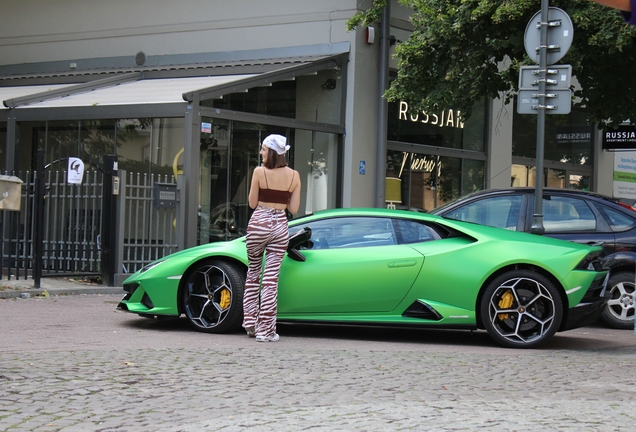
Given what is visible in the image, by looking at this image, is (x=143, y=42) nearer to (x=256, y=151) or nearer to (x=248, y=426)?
(x=256, y=151)

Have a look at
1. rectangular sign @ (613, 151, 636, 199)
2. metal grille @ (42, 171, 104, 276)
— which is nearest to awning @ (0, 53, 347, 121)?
metal grille @ (42, 171, 104, 276)

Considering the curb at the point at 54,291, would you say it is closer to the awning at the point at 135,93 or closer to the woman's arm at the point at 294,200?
the awning at the point at 135,93

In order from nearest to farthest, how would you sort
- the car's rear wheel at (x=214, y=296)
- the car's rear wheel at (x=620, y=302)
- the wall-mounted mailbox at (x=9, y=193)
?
the car's rear wheel at (x=214, y=296) → the car's rear wheel at (x=620, y=302) → the wall-mounted mailbox at (x=9, y=193)

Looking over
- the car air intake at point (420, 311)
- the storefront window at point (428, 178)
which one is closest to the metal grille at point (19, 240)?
the car air intake at point (420, 311)

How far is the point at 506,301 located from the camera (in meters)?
8.06

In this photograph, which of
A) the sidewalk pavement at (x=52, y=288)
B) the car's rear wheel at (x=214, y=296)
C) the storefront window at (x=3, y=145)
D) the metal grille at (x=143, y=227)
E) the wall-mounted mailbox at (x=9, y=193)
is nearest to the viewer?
the car's rear wheel at (x=214, y=296)

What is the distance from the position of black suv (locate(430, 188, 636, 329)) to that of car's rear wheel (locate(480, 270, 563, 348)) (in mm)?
2414

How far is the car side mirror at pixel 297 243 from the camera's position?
8.40 meters

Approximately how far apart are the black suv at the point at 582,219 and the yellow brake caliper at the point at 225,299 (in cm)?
297

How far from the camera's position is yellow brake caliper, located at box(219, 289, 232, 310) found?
844 cm

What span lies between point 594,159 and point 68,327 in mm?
20169

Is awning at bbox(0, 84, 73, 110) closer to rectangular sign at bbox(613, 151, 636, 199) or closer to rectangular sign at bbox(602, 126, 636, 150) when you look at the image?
rectangular sign at bbox(602, 126, 636, 150)

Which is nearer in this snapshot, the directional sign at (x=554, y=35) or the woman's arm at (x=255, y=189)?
the woman's arm at (x=255, y=189)

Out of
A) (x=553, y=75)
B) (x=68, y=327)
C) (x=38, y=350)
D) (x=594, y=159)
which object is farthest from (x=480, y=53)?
(x=594, y=159)
